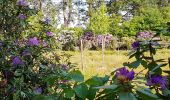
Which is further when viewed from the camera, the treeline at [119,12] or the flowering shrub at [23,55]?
the treeline at [119,12]

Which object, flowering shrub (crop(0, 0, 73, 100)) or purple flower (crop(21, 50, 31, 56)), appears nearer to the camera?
flowering shrub (crop(0, 0, 73, 100))

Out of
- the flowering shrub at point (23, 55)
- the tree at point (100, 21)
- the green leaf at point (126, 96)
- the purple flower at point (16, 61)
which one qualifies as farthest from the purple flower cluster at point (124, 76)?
the tree at point (100, 21)

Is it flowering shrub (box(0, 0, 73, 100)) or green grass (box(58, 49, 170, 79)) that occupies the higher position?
flowering shrub (box(0, 0, 73, 100))

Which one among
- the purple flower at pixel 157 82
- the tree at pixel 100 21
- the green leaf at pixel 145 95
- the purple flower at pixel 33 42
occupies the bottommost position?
the green leaf at pixel 145 95

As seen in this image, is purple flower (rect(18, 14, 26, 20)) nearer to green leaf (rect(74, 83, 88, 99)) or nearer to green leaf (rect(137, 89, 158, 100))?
green leaf (rect(74, 83, 88, 99))

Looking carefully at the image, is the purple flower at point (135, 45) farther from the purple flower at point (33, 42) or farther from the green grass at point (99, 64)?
the green grass at point (99, 64)

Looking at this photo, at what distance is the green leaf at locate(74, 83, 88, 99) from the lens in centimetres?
126

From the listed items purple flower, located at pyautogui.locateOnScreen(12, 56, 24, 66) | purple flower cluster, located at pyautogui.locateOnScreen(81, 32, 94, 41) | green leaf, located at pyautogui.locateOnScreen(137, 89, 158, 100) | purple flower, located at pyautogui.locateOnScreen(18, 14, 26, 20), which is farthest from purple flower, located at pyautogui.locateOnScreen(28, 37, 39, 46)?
purple flower cluster, located at pyautogui.locateOnScreen(81, 32, 94, 41)

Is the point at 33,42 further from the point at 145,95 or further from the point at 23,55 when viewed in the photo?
the point at 145,95

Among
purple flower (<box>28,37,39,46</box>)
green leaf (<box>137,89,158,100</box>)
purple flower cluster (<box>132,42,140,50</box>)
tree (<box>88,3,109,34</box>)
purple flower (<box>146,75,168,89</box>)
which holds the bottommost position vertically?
green leaf (<box>137,89,158,100</box>)

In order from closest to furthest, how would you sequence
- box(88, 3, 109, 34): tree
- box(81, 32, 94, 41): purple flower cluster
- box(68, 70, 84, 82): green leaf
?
box(68, 70, 84, 82): green leaf → box(88, 3, 109, 34): tree → box(81, 32, 94, 41): purple flower cluster

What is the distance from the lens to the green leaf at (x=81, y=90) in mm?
1264

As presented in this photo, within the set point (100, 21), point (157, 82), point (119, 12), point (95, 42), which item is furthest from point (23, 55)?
point (119, 12)

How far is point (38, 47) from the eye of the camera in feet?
13.0
